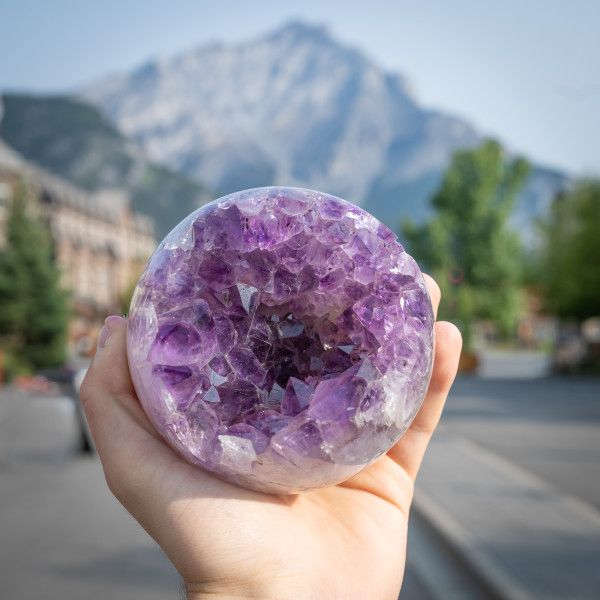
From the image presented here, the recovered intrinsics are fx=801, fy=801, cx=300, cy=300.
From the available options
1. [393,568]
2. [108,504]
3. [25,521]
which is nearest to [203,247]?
[393,568]

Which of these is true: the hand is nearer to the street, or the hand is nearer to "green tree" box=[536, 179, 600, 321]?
the street

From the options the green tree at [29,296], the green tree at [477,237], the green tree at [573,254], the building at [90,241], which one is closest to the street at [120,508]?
the green tree at [573,254]

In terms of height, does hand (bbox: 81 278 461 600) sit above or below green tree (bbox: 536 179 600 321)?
above

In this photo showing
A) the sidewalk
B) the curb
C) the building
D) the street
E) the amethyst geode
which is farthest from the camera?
the building

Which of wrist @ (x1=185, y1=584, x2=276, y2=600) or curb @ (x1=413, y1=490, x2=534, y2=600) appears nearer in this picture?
wrist @ (x1=185, y1=584, x2=276, y2=600)

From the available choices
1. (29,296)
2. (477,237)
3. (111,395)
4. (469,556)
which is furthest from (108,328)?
(477,237)

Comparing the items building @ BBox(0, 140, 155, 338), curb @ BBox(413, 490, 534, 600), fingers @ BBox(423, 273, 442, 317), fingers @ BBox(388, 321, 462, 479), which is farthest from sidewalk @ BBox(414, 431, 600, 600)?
building @ BBox(0, 140, 155, 338)

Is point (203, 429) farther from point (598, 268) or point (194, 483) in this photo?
point (598, 268)
